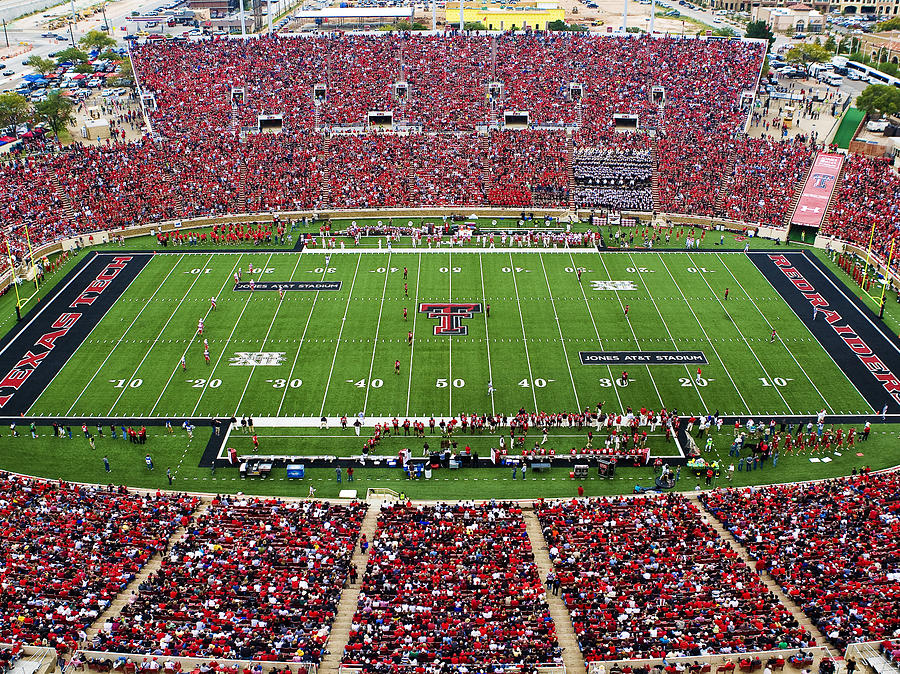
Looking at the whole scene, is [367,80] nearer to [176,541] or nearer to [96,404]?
[96,404]

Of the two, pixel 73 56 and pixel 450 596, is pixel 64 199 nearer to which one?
pixel 450 596

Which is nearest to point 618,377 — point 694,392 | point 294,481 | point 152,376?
point 694,392

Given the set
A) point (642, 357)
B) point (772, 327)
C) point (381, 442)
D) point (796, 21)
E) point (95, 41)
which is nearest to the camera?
point (381, 442)

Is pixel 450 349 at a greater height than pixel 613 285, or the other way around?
pixel 450 349

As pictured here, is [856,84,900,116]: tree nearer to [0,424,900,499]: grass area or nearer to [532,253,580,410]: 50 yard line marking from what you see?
[532,253,580,410]: 50 yard line marking

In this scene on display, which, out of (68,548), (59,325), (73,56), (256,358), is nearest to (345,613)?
(68,548)

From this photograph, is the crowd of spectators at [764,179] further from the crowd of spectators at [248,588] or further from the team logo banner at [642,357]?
the crowd of spectators at [248,588]

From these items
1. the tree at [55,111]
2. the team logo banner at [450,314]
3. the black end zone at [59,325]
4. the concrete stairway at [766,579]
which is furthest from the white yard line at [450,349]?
the tree at [55,111]
